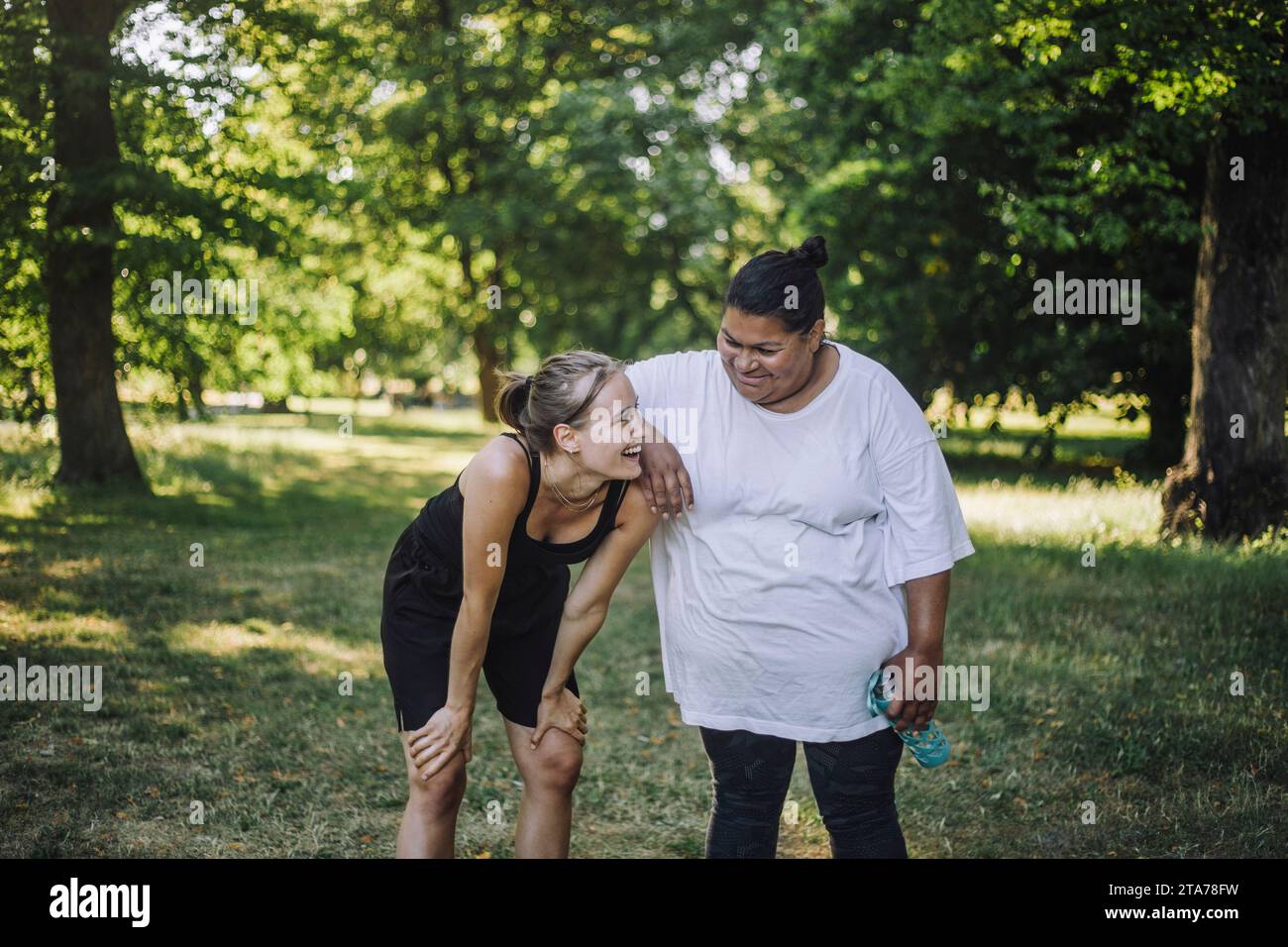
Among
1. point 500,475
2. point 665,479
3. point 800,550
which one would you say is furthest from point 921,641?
point 500,475

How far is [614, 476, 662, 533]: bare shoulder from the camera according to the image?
10.9ft

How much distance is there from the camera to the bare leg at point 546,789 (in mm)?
3520

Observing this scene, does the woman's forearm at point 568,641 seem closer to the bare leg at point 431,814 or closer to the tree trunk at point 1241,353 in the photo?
the bare leg at point 431,814

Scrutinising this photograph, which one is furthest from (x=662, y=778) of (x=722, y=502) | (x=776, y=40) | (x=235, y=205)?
(x=776, y=40)

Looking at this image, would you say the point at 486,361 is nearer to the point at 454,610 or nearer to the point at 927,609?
the point at 454,610

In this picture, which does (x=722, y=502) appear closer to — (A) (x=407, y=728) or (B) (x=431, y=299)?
(A) (x=407, y=728)

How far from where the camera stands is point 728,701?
10.6 ft

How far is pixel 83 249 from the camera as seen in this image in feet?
38.8

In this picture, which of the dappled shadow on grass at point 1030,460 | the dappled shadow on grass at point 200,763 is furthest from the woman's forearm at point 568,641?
the dappled shadow on grass at point 1030,460

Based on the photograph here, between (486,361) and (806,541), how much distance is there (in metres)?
28.0

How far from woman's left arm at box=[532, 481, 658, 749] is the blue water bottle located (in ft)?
2.66

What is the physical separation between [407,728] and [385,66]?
20747mm
